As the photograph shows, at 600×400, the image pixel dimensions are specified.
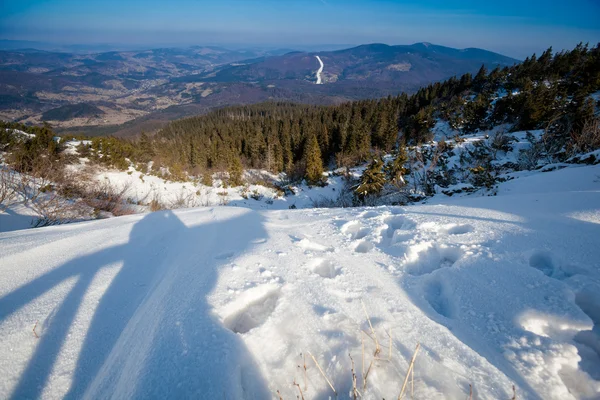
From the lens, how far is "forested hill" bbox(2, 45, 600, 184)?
29.9 meters

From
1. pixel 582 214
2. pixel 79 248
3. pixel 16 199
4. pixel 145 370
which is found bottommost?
pixel 16 199

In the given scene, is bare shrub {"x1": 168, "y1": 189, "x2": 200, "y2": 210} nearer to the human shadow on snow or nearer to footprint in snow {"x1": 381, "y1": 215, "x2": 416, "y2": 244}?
the human shadow on snow

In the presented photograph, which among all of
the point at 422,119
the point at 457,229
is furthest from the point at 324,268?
the point at 422,119

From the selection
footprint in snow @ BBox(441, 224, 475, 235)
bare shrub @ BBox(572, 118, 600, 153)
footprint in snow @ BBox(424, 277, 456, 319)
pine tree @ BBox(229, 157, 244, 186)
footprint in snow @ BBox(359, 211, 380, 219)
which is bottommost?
pine tree @ BBox(229, 157, 244, 186)

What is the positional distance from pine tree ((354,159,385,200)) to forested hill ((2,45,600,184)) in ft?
39.7

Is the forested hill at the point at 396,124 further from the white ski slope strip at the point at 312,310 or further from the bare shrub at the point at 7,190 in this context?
the white ski slope strip at the point at 312,310

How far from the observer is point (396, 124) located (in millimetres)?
43188

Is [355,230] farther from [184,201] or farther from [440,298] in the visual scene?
[184,201]

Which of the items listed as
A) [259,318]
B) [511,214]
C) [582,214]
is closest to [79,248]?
[259,318]

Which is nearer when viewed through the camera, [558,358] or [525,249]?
[558,358]

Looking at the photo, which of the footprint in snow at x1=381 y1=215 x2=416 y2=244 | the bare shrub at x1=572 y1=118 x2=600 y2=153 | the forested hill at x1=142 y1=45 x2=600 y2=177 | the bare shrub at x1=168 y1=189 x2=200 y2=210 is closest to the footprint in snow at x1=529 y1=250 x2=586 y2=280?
the footprint in snow at x1=381 y1=215 x2=416 y2=244

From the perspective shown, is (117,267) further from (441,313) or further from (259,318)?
(441,313)

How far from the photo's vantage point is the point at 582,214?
3.82 m

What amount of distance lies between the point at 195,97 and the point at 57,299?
225 m
